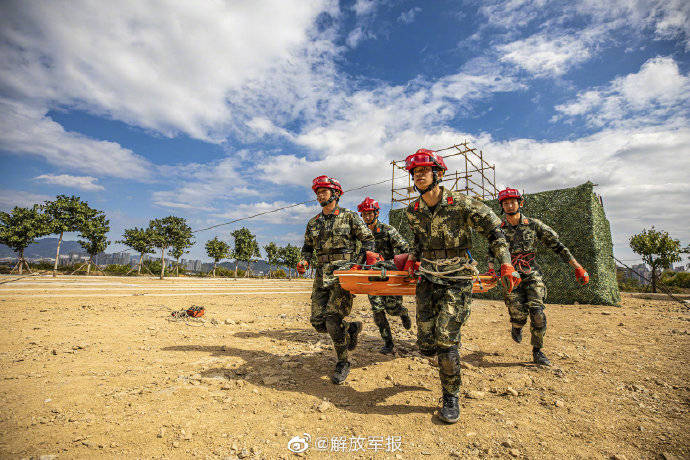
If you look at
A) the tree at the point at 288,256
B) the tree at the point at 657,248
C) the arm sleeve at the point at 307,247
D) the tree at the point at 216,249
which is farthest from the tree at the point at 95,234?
the tree at the point at 657,248

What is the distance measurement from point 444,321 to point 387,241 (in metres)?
3.04

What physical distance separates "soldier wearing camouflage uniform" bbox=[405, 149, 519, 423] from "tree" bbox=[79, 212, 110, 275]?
113 feet

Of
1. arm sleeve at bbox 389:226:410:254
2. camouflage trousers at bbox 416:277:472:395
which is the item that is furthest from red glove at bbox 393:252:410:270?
arm sleeve at bbox 389:226:410:254

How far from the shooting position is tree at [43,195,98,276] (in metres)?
27.0

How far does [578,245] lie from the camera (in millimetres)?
11016

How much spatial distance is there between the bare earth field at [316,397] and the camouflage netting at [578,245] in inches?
211

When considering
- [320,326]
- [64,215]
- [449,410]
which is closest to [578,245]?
[449,410]

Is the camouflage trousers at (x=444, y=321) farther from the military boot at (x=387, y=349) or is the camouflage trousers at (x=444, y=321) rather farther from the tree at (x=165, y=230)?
the tree at (x=165, y=230)

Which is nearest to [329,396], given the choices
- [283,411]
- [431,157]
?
[283,411]

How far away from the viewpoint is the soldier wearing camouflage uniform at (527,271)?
4.66m

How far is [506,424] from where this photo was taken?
110 inches

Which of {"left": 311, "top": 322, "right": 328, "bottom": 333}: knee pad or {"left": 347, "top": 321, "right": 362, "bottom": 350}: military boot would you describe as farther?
{"left": 347, "top": 321, "right": 362, "bottom": 350}: military boot

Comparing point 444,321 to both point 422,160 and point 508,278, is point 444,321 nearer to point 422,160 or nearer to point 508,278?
point 508,278

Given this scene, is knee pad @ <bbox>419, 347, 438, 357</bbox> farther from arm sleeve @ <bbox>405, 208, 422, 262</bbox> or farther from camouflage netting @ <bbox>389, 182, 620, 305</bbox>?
camouflage netting @ <bbox>389, 182, 620, 305</bbox>
